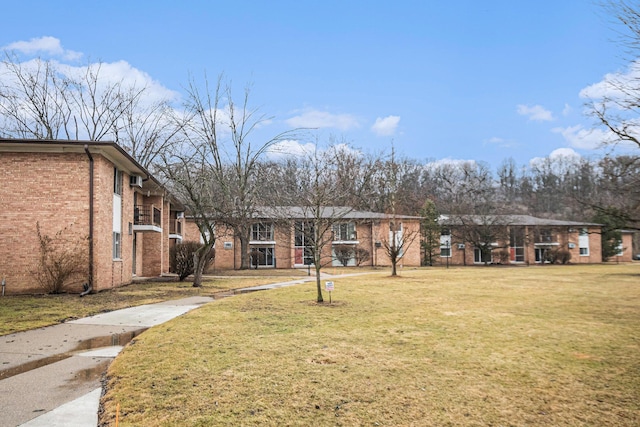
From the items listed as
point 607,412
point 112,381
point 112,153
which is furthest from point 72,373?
point 112,153

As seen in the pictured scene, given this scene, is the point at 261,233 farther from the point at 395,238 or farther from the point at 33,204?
the point at 33,204

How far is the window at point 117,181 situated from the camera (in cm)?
1852

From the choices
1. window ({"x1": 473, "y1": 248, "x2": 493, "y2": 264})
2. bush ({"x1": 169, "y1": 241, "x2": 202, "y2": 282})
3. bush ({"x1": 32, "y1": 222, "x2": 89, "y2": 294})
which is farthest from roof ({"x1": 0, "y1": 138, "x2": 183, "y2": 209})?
window ({"x1": 473, "y1": 248, "x2": 493, "y2": 264})

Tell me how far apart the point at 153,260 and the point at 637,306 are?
23.1 m

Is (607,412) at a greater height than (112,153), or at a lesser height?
lesser

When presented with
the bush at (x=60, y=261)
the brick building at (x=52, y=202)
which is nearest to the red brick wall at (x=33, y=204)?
the brick building at (x=52, y=202)

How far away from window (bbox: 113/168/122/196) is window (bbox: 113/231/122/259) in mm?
1742

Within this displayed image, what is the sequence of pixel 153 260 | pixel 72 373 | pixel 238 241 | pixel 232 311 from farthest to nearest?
pixel 238 241
pixel 153 260
pixel 232 311
pixel 72 373

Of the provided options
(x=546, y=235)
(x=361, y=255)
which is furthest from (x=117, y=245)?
(x=546, y=235)

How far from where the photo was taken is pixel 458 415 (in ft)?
14.7

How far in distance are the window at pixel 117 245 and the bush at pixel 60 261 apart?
2633mm

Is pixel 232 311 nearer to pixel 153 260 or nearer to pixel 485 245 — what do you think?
pixel 153 260

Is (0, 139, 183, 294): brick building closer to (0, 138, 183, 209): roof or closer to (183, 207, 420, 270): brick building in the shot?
(0, 138, 183, 209): roof

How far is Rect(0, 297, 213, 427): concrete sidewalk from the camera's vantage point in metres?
4.43
